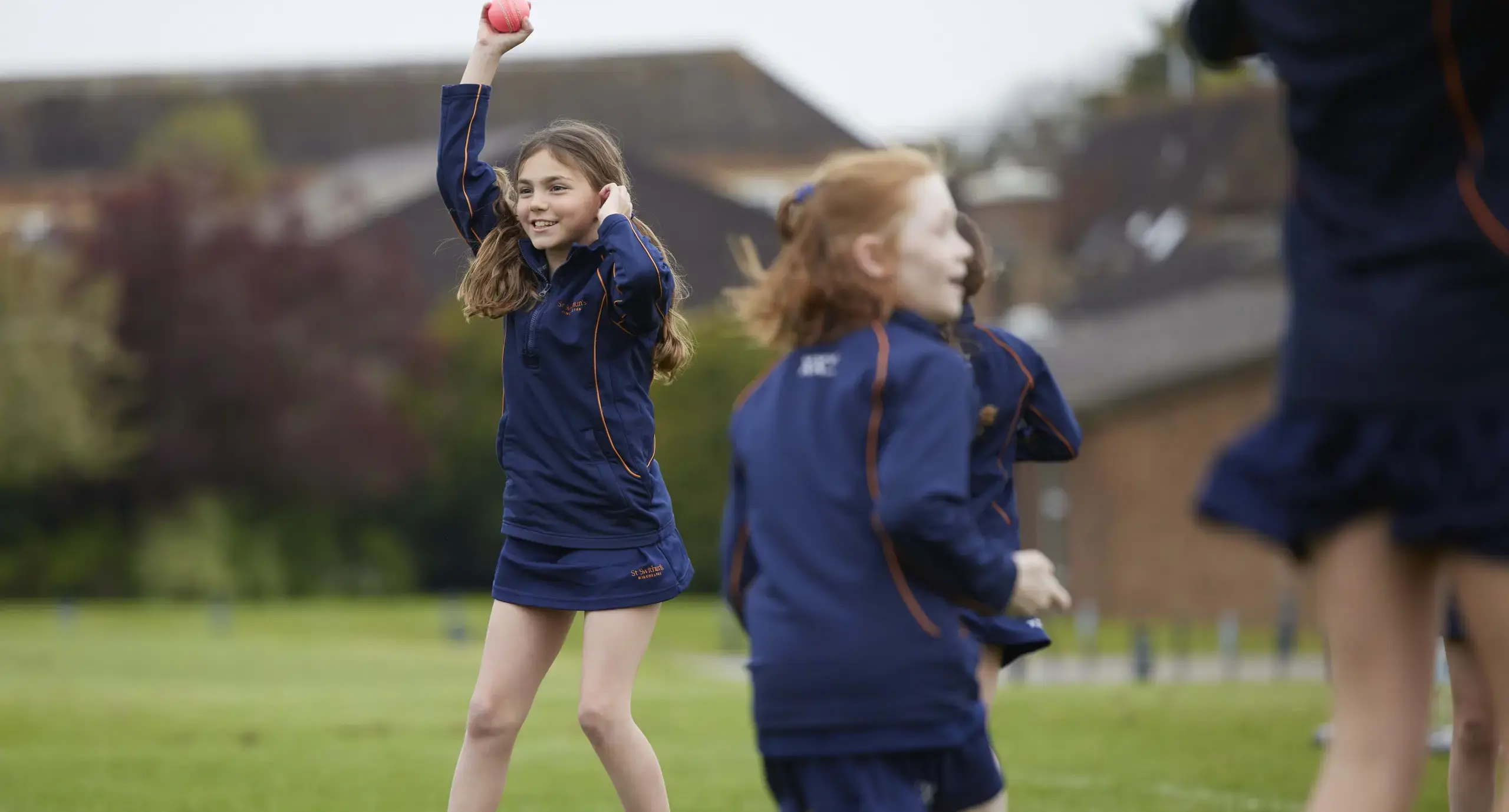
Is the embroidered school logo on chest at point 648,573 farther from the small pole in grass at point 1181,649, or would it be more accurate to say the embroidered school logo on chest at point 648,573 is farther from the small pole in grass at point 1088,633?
the small pole in grass at point 1088,633

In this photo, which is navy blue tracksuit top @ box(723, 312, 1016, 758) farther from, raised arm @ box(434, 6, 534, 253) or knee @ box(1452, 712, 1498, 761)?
raised arm @ box(434, 6, 534, 253)

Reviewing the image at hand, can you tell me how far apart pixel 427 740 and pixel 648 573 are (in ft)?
20.2

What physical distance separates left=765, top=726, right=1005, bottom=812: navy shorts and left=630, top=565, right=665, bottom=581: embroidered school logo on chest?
1.58 metres

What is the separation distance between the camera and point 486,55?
5.86 m

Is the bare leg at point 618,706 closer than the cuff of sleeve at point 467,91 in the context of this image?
Yes

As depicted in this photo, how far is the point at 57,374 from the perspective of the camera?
124 feet

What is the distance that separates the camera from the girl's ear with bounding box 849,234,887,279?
3883mm

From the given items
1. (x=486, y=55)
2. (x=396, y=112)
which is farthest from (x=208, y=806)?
(x=396, y=112)

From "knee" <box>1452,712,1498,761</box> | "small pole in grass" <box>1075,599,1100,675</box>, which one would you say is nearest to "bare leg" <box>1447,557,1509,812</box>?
"knee" <box>1452,712,1498,761</box>

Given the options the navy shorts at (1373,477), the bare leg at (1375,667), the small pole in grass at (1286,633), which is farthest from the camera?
the small pole in grass at (1286,633)

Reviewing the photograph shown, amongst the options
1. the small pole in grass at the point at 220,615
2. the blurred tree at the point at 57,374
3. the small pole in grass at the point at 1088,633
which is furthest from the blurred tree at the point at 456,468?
the small pole in grass at the point at 1088,633

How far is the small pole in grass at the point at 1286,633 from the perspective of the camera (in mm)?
24812

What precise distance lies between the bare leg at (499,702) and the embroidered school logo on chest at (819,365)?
180 centimetres

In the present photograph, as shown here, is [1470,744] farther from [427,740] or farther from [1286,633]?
[1286,633]
